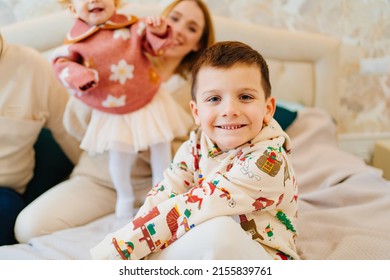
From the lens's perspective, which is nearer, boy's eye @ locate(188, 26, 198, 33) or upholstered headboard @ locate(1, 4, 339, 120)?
boy's eye @ locate(188, 26, 198, 33)

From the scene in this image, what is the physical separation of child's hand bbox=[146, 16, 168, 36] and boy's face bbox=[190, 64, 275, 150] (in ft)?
0.91

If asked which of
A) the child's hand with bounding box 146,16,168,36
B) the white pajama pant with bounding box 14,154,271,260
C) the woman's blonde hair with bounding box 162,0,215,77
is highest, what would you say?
the child's hand with bounding box 146,16,168,36

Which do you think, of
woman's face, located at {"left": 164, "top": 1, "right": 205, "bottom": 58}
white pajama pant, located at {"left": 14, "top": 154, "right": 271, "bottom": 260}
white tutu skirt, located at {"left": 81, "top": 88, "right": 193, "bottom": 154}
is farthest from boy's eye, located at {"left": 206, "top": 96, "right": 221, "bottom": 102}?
woman's face, located at {"left": 164, "top": 1, "right": 205, "bottom": 58}

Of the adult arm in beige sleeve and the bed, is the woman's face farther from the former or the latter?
the adult arm in beige sleeve

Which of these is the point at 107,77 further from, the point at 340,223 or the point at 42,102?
the point at 340,223

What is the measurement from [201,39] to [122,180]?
0.48 metres

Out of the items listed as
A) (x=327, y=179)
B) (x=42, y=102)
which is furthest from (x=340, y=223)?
(x=42, y=102)

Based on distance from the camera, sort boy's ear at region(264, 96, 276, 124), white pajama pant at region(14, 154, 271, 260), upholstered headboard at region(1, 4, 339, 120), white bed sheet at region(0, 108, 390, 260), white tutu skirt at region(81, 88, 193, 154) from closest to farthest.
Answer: white pajama pant at region(14, 154, 271, 260), boy's ear at region(264, 96, 276, 124), white bed sheet at region(0, 108, 390, 260), white tutu skirt at region(81, 88, 193, 154), upholstered headboard at region(1, 4, 339, 120)

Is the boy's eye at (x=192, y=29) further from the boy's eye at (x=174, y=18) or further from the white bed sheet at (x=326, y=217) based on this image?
the white bed sheet at (x=326, y=217)

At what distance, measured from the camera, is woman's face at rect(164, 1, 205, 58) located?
1143 millimetres

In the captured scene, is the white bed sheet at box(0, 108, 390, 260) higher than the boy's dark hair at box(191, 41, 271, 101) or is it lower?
lower

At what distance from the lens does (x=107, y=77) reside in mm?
973

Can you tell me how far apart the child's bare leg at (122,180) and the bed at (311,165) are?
0.14 feet

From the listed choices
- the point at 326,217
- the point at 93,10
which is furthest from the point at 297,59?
the point at 93,10
